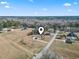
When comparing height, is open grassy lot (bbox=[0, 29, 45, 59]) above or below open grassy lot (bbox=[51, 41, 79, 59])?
below

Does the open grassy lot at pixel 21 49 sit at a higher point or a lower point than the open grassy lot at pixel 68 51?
lower

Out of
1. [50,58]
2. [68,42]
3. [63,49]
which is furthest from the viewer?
[68,42]

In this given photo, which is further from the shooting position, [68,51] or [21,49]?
[21,49]

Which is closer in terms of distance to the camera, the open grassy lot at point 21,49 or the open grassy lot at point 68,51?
the open grassy lot at point 68,51

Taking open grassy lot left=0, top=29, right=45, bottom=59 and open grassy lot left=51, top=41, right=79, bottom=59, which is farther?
open grassy lot left=0, top=29, right=45, bottom=59

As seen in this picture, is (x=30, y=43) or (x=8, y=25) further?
(x=8, y=25)

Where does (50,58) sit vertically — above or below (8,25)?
above

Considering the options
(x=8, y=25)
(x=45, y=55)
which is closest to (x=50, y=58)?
(x=45, y=55)

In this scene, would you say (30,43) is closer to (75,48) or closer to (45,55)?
(75,48)

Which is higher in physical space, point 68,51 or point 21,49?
point 68,51

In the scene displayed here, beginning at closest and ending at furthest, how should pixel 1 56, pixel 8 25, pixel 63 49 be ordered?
pixel 63 49 < pixel 1 56 < pixel 8 25

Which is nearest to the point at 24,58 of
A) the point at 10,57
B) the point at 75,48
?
the point at 10,57
